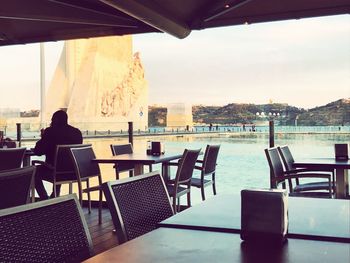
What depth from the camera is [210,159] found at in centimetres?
523

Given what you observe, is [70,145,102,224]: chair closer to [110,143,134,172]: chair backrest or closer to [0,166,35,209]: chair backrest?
[110,143,134,172]: chair backrest

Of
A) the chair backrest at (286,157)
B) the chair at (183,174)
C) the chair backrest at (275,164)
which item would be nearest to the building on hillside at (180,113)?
the chair backrest at (286,157)

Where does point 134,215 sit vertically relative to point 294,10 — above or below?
below

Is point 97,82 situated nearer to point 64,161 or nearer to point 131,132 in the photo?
point 131,132

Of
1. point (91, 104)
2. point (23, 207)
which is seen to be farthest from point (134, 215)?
point (91, 104)

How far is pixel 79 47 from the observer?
2103cm

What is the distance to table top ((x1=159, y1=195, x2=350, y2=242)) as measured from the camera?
1301 millimetres

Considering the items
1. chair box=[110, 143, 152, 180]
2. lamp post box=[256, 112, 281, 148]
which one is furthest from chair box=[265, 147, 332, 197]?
chair box=[110, 143, 152, 180]

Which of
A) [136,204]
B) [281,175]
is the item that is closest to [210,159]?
[281,175]

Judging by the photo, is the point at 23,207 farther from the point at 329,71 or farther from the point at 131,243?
the point at 329,71

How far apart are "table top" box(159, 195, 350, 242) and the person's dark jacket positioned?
3.78 m

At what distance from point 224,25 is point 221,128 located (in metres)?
3.95

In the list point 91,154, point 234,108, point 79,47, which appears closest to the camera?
point 91,154

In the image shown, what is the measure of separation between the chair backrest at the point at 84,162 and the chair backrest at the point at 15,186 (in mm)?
2280
